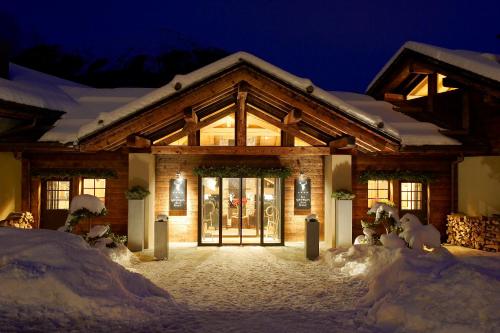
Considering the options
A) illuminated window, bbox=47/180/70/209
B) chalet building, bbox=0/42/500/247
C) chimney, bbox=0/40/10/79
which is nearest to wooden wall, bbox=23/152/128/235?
chalet building, bbox=0/42/500/247

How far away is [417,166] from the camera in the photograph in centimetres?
1289

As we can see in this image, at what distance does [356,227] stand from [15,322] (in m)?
10.0

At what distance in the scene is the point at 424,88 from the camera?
14.4 metres

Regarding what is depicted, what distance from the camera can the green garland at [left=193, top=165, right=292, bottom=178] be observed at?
39.2ft

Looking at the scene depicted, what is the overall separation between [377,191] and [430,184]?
1750 millimetres

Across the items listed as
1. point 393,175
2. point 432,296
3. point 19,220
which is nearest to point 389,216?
point 393,175

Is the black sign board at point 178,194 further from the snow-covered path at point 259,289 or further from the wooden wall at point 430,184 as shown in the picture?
the wooden wall at point 430,184

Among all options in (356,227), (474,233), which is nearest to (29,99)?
(356,227)

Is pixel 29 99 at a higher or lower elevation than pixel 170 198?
higher

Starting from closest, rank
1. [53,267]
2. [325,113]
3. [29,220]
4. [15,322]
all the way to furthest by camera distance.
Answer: [15,322] < [53,267] < [325,113] < [29,220]

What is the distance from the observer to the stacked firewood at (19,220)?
11.4m

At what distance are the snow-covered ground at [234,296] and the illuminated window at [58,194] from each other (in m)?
5.36

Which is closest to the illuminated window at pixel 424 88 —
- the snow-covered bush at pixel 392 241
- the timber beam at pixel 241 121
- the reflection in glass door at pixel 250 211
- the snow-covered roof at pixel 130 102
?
the snow-covered roof at pixel 130 102

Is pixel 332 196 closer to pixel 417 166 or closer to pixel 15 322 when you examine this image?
Answer: pixel 417 166
